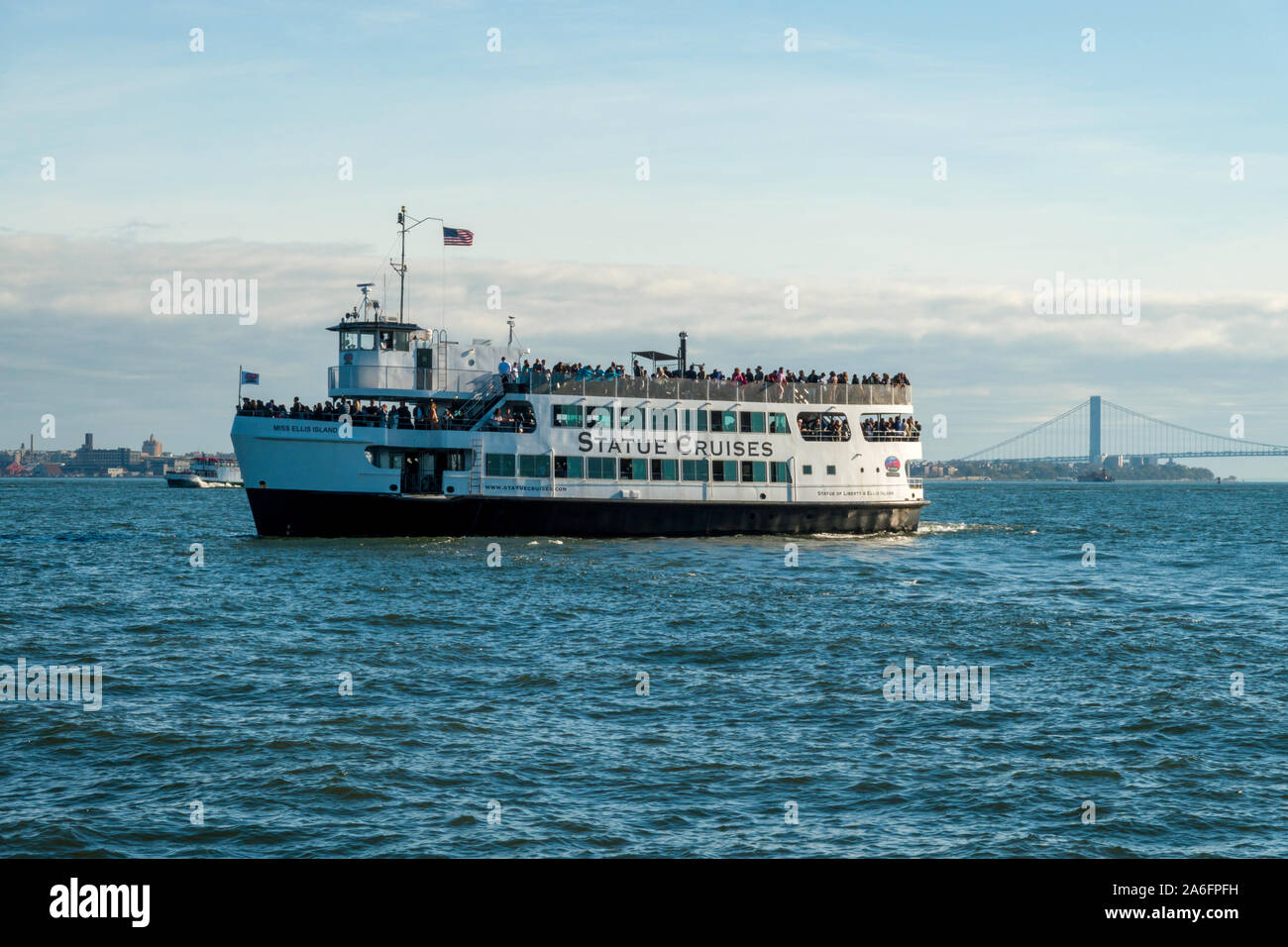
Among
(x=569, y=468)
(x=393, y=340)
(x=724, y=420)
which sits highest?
(x=393, y=340)

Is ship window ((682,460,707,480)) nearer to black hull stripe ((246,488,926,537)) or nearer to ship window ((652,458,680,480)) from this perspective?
ship window ((652,458,680,480))

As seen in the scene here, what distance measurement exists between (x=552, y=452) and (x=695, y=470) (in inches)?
302

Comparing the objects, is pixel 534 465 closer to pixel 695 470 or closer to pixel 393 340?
pixel 695 470

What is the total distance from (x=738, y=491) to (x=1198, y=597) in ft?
80.7

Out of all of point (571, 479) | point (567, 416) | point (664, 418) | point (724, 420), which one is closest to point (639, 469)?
point (664, 418)

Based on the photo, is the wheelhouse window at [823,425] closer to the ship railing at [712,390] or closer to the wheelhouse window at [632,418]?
A: the ship railing at [712,390]

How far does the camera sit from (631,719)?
66.5 ft

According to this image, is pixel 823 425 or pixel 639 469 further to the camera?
pixel 823 425

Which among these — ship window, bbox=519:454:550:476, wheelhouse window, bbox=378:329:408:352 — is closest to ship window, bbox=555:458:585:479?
ship window, bbox=519:454:550:476

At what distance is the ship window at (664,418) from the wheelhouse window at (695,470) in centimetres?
83

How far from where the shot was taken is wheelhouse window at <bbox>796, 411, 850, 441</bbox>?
202 ft

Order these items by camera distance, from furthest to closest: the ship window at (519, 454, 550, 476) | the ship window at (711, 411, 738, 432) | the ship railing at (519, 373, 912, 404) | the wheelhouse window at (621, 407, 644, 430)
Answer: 1. the ship window at (711, 411, 738, 432)
2. the wheelhouse window at (621, 407, 644, 430)
3. the ship railing at (519, 373, 912, 404)
4. the ship window at (519, 454, 550, 476)
